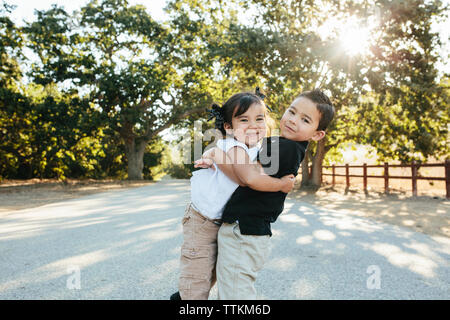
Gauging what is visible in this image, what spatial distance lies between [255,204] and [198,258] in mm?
486

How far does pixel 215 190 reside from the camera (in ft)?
7.00

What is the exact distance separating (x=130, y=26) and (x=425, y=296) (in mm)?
23595

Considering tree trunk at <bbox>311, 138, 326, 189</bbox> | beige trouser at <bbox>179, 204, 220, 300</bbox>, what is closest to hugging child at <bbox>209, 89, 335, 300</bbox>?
beige trouser at <bbox>179, 204, 220, 300</bbox>

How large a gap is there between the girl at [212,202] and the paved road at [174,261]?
3.72 feet

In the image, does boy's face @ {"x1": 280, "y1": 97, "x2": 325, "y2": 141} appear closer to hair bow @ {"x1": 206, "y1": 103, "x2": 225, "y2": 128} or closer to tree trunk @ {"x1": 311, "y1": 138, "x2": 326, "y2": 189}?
hair bow @ {"x1": 206, "y1": 103, "x2": 225, "y2": 128}

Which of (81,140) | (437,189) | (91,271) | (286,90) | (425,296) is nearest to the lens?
(425,296)

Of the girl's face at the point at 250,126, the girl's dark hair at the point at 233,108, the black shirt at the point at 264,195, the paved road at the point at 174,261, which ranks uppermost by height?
the girl's dark hair at the point at 233,108

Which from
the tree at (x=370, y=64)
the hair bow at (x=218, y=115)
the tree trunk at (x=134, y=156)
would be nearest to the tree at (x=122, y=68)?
the tree trunk at (x=134, y=156)

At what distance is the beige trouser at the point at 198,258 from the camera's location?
215 centimetres

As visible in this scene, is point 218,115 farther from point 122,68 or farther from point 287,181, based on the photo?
point 122,68

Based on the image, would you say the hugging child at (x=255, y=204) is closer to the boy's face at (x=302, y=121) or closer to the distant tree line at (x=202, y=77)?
the boy's face at (x=302, y=121)

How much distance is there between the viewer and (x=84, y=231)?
6.44 meters
